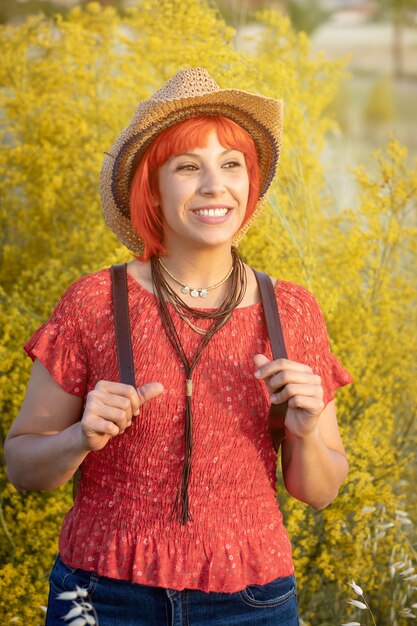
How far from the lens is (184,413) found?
195 cm

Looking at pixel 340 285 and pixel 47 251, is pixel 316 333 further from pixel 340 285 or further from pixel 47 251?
pixel 47 251

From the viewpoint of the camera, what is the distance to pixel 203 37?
389cm

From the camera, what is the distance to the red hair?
2.02m

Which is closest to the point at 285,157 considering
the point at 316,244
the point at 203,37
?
the point at 316,244

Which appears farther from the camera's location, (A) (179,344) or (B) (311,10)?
(B) (311,10)

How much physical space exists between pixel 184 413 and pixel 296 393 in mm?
262

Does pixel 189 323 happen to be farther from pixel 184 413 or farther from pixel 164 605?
pixel 164 605

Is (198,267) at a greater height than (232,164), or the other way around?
(232,164)

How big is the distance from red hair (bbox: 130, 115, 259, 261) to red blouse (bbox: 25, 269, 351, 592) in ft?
0.50

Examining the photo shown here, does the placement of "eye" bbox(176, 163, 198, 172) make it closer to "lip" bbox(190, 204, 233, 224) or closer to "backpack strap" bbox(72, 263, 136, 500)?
"lip" bbox(190, 204, 233, 224)

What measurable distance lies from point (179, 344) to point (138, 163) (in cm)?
41

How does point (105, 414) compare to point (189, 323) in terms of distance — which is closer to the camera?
point (105, 414)

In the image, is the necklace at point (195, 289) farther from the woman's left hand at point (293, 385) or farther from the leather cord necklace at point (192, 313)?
the woman's left hand at point (293, 385)

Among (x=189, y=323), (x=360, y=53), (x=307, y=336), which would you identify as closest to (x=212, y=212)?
(x=189, y=323)
